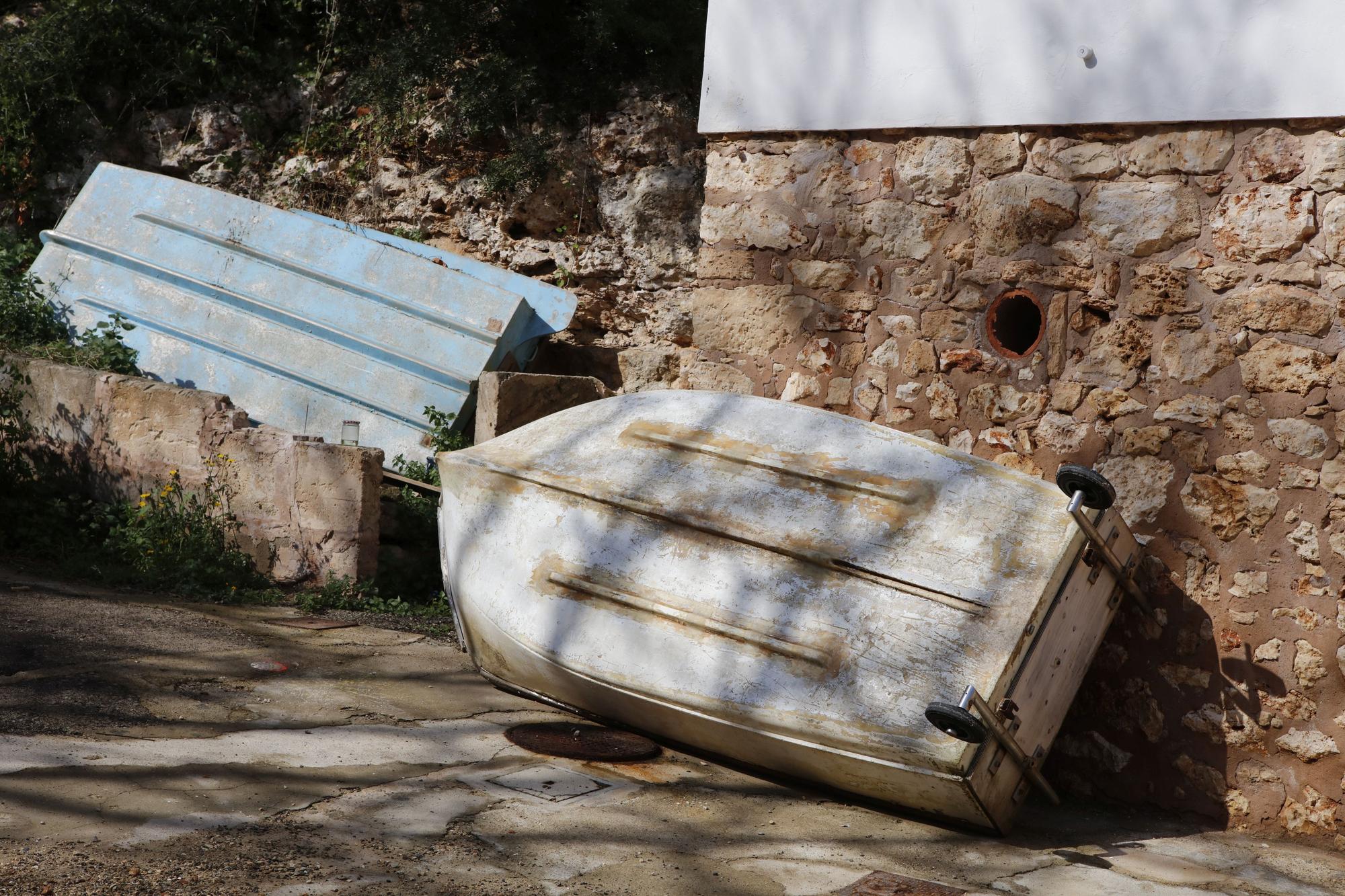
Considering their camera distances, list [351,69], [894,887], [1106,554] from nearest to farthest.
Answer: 1. [894,887]
2. [1106,554]
3. [351,69]

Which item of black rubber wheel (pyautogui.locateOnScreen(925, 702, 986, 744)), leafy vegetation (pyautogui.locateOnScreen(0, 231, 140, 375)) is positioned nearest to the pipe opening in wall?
black rubber wheel (pyautogui.locateOnScreen(925, 702, 986, 744))

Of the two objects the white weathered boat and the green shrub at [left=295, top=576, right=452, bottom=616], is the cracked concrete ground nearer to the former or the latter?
the white weathered boat

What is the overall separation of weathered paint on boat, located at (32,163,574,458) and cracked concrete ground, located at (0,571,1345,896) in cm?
248

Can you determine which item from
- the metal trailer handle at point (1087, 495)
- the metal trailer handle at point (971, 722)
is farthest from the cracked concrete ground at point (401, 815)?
the metal trailer handle at point (1087, 495)

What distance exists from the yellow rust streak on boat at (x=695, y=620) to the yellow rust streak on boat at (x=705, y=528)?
27 centimetres

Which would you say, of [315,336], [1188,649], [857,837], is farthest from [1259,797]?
[315,336]

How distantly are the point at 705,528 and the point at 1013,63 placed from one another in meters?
1.98

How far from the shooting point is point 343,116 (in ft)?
29.3

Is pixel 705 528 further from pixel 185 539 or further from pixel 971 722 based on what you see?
pixel 185 539

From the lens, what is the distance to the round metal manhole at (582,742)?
375cm

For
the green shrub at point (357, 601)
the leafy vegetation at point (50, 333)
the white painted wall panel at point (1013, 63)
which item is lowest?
the green shrub at point (357, 601)

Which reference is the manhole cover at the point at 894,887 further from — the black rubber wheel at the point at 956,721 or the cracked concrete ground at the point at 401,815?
the black rubber wheel at the point at 956,721

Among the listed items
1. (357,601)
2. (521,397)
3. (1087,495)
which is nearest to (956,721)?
(1087,495)

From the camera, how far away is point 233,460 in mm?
5840
